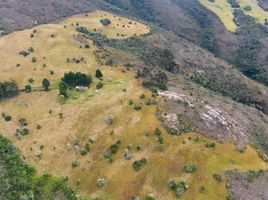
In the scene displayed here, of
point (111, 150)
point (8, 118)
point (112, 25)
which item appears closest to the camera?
point (111, 150)

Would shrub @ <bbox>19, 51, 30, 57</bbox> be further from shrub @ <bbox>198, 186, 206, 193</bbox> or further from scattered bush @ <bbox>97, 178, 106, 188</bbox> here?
shrub @ <bbox>198, 186, 206, 193</bbox>

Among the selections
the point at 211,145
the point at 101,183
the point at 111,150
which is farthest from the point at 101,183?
the point at 211,145

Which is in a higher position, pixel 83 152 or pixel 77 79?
pixel 83 152

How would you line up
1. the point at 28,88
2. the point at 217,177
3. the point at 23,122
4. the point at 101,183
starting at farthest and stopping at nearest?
1. the point at 28,88
2. the point at 23,122
3. the point at 101,183
4. the point at 217,177

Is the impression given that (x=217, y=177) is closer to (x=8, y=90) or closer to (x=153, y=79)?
(x=153, y=79)

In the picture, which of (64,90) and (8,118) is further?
(64,90)

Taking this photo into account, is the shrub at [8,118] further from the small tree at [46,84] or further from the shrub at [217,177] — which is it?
the shrub at [217,177]

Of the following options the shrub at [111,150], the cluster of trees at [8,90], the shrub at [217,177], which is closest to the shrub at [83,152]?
the shrub at [111,150]
